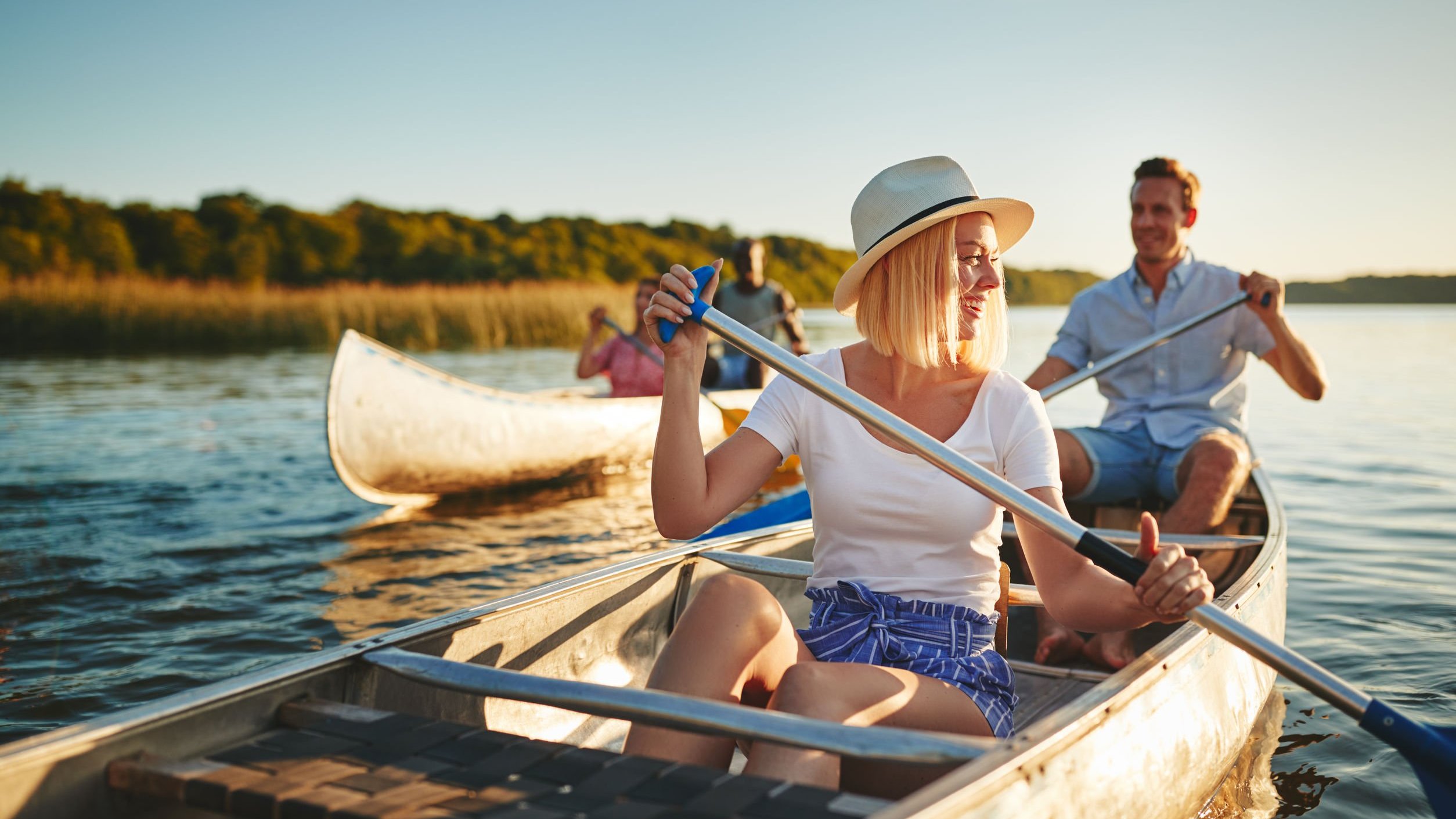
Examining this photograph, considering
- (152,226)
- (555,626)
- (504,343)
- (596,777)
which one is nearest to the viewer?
(596,777)

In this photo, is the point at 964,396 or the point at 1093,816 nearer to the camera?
the point at 1093,816

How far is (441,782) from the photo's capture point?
1.42 metres

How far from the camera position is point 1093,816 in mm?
1666

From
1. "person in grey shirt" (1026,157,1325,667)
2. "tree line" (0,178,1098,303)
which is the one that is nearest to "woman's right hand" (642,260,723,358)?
"person in grey shirt" (1026,157,1325,667)

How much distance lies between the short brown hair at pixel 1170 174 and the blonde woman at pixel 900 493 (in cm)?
216

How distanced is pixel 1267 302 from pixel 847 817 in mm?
3011

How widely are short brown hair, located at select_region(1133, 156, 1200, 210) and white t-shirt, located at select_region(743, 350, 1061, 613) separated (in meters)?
2.31

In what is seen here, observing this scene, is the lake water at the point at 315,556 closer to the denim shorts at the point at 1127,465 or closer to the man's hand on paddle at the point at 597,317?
the denim shorts at the point at 1127,465

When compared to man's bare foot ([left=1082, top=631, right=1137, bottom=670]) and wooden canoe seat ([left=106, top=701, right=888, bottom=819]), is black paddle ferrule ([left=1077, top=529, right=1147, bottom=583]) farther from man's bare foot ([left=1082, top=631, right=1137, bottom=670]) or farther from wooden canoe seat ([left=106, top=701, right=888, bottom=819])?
man's bare foot ([left=1082, top=631, right=1137, bottom=670])

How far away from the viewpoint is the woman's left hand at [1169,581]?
5.36 ft

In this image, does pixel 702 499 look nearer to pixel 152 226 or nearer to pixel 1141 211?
pixel 1141 211

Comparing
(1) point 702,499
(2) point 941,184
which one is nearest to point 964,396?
(2) point 941,184

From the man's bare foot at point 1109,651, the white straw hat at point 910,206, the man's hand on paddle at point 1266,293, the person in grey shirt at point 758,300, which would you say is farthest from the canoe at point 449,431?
the white straw hat at point 910,206

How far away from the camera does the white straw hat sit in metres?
1.88
